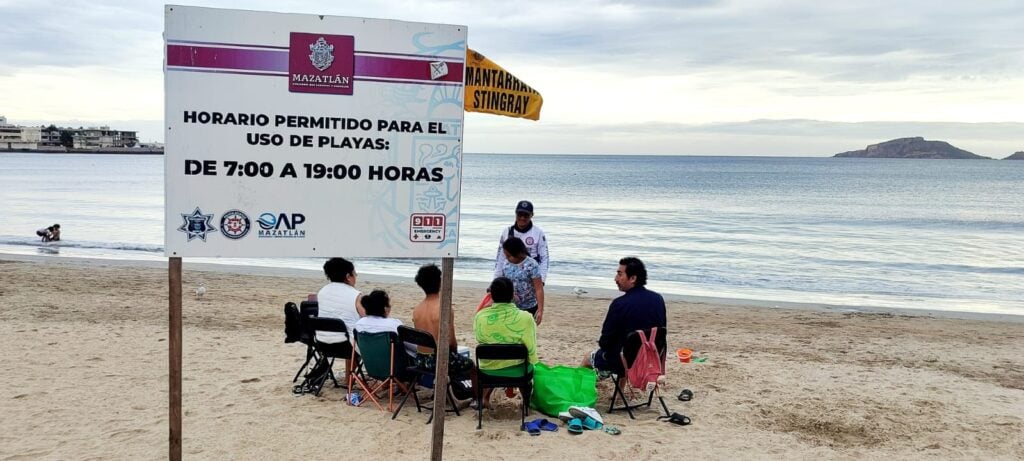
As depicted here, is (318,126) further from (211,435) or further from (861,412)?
(861,412)

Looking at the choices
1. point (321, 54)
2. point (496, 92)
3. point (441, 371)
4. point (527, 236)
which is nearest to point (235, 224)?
point (321, 54)

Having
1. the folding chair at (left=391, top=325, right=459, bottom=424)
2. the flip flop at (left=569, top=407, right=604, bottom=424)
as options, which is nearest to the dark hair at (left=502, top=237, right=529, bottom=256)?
the folding chair at (left=391, top=325, right=459, bottom=424)

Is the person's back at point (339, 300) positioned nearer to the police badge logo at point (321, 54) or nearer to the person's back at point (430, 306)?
the person's back at point (430, 306)

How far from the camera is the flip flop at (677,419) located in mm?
5961

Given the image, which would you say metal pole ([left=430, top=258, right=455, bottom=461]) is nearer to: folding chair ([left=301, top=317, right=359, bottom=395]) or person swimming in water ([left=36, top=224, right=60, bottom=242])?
folding chair ([left=301, top=317, right=359, bottom=395])

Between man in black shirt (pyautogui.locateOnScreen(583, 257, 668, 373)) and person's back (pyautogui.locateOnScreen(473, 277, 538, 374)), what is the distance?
71 centimetres

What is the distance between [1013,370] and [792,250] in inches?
674

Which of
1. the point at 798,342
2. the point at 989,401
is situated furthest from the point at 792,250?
the point at 989,401

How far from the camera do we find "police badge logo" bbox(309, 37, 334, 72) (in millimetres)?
3566

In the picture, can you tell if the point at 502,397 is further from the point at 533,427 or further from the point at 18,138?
the point at 18,138

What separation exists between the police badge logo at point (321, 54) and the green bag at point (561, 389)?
335cm

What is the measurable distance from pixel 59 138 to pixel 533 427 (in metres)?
202

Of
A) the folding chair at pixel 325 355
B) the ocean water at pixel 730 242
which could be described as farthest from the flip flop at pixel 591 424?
the ocean water at pixel 730 242

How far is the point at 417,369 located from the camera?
5.80 meters
